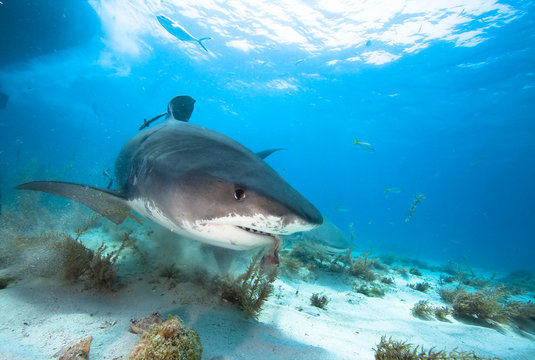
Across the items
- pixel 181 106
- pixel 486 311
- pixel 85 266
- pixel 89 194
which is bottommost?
pixel 85 266

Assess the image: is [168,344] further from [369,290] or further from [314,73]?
[314,73]

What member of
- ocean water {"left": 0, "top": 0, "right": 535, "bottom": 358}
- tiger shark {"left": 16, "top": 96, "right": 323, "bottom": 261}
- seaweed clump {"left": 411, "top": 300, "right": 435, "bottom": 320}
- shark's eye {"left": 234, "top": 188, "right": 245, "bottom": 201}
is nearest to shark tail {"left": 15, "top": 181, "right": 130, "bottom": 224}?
tiger shark {"left": 16, "top": 96, "right": 323, "bottom": 261}

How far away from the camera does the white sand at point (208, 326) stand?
178 cm

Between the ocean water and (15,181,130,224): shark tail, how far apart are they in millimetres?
8019

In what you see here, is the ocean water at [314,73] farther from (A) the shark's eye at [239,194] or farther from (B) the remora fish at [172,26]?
(A) the shark's eye at [239,194]

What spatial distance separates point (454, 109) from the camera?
96.0 feet

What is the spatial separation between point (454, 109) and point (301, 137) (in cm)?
3872

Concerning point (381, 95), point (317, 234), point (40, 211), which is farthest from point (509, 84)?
point (40, 211)

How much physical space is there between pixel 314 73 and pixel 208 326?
30.1 meters

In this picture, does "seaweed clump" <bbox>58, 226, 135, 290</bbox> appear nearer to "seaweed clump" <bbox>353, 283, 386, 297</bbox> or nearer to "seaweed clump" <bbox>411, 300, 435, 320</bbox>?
"seaweed clump" <bbox>353, 283, 386, 297</bbox>

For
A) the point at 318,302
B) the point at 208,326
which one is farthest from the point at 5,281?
the point at 318,302

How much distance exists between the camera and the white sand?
1.78 meters

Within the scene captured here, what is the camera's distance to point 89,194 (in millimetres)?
2914

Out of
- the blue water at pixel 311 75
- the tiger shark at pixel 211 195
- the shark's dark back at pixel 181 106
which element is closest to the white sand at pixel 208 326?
the tiger shark at pixel 211 195
